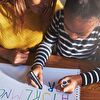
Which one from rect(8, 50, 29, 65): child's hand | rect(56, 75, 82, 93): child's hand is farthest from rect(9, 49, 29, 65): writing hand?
rect(56, 75, 82, 93): child's hand

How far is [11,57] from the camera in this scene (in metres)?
0.98

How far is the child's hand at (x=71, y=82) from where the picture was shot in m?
0.89

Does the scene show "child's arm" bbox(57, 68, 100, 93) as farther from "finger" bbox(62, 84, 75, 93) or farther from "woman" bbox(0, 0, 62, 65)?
"woman" bbox(0, 0, 62, 65)

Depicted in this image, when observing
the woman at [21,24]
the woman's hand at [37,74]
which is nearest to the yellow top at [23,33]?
the woman at [21,24]

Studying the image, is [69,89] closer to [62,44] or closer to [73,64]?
[73,64]

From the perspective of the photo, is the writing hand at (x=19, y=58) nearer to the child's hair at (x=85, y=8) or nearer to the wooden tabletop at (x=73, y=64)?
the wooden tabletop at (x=73, y=64)

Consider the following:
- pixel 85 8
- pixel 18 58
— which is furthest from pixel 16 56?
pixel 85 8

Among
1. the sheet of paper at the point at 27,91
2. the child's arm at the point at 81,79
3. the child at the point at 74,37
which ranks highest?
the child at the point at 74,37

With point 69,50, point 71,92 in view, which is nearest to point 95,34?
point 69,50

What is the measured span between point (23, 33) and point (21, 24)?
0.10ft

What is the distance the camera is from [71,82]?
0.90 meters

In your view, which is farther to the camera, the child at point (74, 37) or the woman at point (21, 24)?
the woman at point (21, 24)

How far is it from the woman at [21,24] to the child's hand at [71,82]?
0.15m

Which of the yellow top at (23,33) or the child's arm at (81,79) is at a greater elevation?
the yellow top at (23,33)
